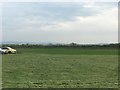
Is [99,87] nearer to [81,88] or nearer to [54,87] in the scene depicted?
[81,88]

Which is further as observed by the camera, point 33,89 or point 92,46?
point 92,46

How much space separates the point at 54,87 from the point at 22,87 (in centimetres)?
119

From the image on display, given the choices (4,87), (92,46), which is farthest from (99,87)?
(92,46)

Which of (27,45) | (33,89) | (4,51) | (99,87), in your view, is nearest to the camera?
(33,89)

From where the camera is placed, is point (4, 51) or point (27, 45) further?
point (27, 45)

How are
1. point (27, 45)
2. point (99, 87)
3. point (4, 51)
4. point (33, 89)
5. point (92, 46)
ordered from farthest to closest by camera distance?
1. point (27, 45)
2. point (92, 46)
3. point (4, 51)
4. point (99, 87)
5. point (33, 89)

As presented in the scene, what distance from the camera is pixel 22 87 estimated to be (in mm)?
10680

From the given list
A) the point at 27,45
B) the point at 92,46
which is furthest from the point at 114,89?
the point at 27,45

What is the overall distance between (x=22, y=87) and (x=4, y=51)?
146ft

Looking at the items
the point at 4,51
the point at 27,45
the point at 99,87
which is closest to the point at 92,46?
the point at 27,45

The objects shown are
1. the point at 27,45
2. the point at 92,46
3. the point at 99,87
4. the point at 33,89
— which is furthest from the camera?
the point at 27,45

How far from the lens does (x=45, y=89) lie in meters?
10.3

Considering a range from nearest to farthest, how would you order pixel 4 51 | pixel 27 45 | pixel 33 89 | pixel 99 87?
pixel 33 89 → pixel 99 87 → pixel 4 51 → pixel 27 45

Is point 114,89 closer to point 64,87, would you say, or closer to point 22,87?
point 64,87
